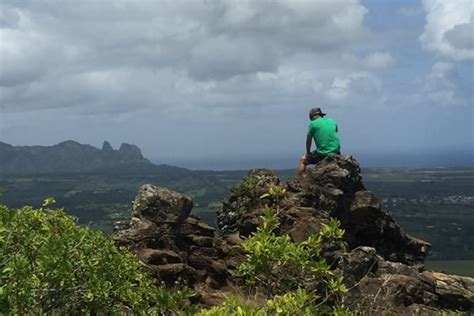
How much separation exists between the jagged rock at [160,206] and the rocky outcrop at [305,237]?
31 millimetres

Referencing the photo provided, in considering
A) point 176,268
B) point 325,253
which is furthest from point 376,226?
point 176,268

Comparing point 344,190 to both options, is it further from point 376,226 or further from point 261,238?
point 261,238

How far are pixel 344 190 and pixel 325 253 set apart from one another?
16.6 ft

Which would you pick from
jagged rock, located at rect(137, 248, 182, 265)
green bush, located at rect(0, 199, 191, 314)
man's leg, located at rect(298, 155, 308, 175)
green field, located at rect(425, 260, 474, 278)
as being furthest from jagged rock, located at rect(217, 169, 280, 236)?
green field, located at rect(425, 260, 474, 278)

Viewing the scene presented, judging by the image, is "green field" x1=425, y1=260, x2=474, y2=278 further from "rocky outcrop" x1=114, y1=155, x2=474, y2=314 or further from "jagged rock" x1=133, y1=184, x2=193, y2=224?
"jagged rock" x1=133, y1=184, x2=193, y2=224

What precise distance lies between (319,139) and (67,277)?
15614 mm

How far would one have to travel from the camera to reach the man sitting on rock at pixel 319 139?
2217cm

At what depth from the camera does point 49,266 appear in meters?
7.80

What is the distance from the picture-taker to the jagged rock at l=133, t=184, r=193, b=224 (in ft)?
57.0

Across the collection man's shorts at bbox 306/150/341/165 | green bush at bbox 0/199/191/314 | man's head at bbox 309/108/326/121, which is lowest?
green bush at bbox 0/199/191/314

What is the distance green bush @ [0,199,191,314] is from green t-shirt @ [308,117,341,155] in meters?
13.3

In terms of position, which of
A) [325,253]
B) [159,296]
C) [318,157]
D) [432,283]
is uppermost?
[318,157]

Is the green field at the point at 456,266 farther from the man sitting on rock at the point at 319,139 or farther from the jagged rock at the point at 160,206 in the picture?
the jagged rock at the point at 160,206

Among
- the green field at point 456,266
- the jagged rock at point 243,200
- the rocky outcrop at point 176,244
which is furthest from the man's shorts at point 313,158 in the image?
the green field at point 456,266
